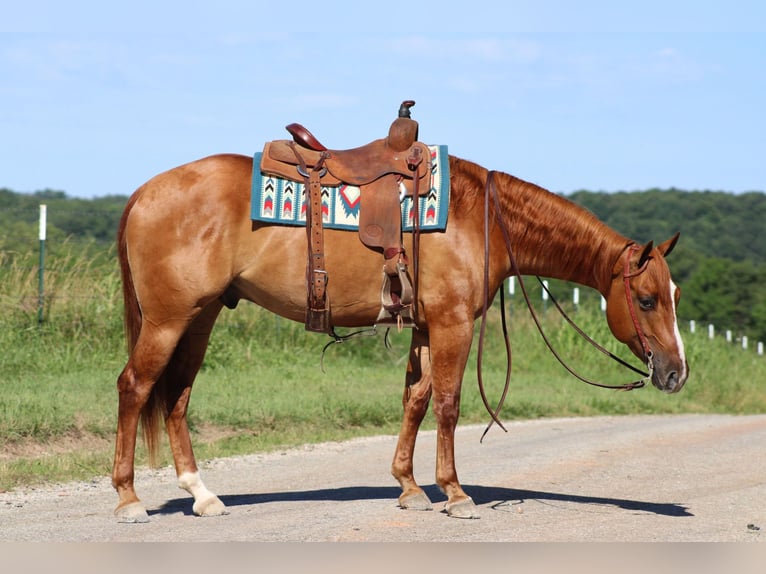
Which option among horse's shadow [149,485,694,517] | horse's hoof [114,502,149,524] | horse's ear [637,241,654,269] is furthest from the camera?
horse's shadow [149,485,694,517]

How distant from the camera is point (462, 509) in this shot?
21.2 ft

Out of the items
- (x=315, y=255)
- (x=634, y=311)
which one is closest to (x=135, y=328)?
(x=315, y=255)

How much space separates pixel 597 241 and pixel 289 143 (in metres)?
2.14

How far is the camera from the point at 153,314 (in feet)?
21.3

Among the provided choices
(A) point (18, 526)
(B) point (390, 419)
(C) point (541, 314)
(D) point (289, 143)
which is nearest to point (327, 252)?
(D) point (289, 143)

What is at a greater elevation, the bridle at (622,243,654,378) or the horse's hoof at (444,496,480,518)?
the bridle at (622,243,654,378)

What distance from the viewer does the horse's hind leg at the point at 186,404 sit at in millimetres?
6508

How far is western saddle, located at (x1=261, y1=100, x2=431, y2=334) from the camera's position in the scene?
6551 mm

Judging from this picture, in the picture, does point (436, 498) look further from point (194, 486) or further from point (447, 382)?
point (194, 486)

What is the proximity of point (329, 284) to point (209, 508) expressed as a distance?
1546mm

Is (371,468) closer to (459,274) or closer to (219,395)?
(459,274)

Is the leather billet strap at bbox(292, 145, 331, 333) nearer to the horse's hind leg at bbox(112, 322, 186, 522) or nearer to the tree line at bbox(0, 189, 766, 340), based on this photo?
the horse's hind leg at bbox(112, 322, 186, 522)

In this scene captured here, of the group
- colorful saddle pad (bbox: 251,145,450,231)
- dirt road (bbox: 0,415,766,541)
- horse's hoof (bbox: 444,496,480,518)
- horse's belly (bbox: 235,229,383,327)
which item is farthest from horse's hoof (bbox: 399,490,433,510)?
colorful saddle pad (bbox: 251,145,450,231)

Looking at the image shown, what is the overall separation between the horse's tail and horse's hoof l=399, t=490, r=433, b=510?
1619mm
